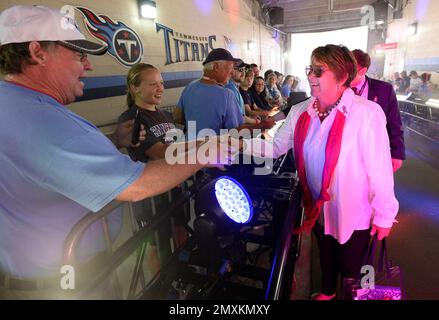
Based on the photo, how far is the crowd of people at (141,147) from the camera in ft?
2.97

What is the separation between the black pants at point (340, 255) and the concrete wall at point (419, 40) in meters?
9.78

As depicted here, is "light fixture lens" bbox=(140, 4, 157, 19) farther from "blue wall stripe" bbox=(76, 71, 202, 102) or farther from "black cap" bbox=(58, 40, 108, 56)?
"black cap" bbox=(58, 40, 108, 56)

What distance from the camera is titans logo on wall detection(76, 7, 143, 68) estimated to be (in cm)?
374

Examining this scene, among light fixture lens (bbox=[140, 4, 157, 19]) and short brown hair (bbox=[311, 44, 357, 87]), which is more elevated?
light fixture lens (bbox=[140, 4, 157, 19])

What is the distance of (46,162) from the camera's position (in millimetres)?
885

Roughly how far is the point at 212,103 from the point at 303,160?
1.28 meters

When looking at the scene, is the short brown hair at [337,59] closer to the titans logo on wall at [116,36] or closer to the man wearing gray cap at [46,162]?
the man wearing gray cap at [46,162]

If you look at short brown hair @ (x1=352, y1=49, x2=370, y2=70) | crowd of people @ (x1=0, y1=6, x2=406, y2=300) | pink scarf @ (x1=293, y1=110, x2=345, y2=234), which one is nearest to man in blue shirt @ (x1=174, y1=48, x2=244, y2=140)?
crowd of people @ (x1=0, y1=6, x2=406, y2=300)

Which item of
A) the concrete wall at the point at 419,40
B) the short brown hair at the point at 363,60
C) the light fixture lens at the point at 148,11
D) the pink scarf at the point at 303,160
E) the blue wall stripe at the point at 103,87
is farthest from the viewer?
the concrete wall at the point at 419,40

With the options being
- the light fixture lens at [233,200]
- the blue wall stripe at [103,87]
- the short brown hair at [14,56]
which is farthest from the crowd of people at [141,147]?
the blue wall stripe at [103,87]

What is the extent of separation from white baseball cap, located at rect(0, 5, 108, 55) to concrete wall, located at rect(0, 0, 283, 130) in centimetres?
240

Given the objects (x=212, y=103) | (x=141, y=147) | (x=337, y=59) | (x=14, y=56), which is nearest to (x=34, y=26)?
(x=14, y=56)

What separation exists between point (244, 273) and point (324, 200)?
0.66 metres

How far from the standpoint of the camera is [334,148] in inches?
62.4
